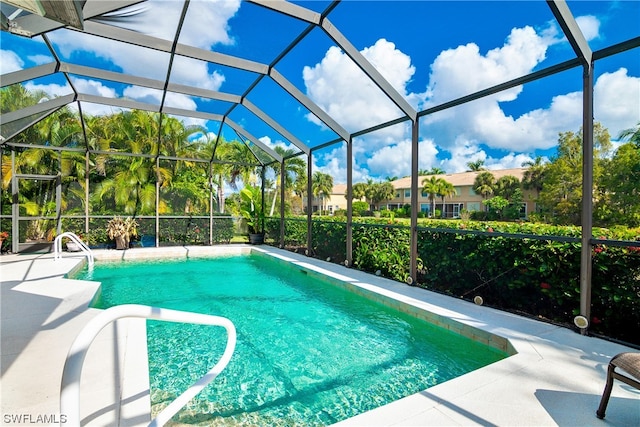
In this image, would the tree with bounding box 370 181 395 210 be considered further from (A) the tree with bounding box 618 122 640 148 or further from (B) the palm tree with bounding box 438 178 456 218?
(A) the tree with bounding box 618 122 640 148

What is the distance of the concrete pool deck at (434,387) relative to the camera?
7.68 feet

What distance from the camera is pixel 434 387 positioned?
9.27 feet

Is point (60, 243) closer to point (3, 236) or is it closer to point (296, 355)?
point (3, 236)

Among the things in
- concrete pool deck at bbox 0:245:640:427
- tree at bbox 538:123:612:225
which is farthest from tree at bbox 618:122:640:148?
concrete pool deck at bbox 0:245:640:427

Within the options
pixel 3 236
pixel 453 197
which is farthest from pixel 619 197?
pixel 453 197

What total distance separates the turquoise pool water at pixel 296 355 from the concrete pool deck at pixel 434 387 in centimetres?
38

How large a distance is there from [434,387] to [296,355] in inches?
69.5

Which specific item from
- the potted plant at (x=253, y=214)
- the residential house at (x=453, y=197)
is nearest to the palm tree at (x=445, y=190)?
the residential house at (x=453, y=197)

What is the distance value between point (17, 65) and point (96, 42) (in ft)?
5.17

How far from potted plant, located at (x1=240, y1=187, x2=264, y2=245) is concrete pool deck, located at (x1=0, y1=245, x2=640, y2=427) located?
8796 millimetres

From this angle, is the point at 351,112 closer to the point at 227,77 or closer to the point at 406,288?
the point at 227,77

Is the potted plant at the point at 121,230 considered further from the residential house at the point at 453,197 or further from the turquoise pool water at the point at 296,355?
the residential house at the point at 453,197

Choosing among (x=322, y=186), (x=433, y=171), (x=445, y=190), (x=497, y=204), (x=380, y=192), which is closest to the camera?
(x=497, y=204)

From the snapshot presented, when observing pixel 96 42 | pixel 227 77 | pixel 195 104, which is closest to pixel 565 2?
pixel 227 77
